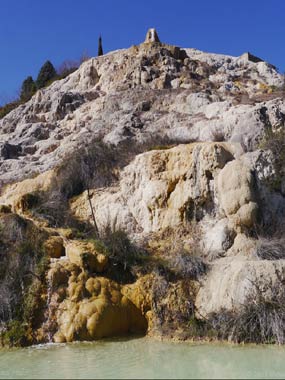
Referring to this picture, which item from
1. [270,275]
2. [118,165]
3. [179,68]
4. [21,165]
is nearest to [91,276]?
[270,275]

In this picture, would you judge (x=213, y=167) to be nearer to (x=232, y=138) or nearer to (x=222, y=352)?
(x=232, y=138)

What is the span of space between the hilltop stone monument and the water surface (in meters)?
22.6

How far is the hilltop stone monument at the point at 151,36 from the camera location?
29580 millimetres

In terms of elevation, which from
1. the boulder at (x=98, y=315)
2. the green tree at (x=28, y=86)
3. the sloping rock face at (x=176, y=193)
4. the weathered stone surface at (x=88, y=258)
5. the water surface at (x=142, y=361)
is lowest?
the water surface at (x=142, y=361)

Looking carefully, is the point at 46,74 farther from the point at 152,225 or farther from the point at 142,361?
the point at 142,361

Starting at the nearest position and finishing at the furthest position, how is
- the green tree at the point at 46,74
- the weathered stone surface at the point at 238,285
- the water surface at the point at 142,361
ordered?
the water surface at the point at 142,361, the weathered stone surface at the point at 238,285, the green tree at the point at 46,74

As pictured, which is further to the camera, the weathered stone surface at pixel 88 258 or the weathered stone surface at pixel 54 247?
the weathered stone surface at pixel 54 247

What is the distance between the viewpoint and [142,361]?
28.9 feet

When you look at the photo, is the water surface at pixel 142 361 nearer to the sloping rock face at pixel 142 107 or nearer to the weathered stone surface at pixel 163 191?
the weathered stone surface at pixel 163 191

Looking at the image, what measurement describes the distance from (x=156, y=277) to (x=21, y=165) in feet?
39.1

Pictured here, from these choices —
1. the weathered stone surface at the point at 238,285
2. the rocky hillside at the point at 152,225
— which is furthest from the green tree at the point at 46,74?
the weathered stone surface at the point at 238,285

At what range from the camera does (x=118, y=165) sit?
17625 mm

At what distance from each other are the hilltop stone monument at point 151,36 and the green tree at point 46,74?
17104 millimetres

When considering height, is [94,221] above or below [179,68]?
below
